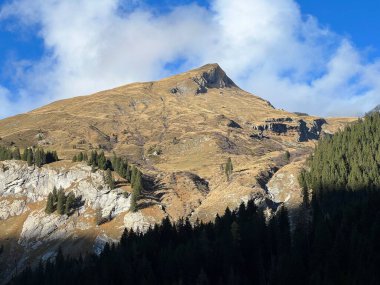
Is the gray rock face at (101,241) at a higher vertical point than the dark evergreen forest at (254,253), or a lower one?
lower

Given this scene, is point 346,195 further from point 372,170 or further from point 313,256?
point 313,256

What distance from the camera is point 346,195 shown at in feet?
530

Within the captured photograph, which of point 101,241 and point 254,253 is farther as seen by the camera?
point 101,241

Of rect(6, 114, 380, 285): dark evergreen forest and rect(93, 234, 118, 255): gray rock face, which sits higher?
rect(6, 114, 380, 285): dark evergreen forest

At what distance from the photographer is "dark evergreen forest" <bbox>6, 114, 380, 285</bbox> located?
100625 millimetres

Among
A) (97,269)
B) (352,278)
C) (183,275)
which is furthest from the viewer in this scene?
(97,269)

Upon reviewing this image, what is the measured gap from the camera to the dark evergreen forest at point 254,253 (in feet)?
330

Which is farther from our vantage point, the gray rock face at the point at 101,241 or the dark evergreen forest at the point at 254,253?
the gray rock face at the point at 101,241

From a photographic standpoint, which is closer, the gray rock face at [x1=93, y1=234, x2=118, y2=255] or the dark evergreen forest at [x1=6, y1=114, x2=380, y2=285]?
the dark evergreen forest at [x1=6, y1=114, x2=380, y2=285]

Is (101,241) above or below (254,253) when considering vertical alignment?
below

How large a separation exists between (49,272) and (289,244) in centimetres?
7721

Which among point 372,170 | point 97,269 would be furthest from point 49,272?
point 372,170

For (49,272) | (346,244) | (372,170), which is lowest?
(49,272)

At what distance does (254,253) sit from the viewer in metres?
121
